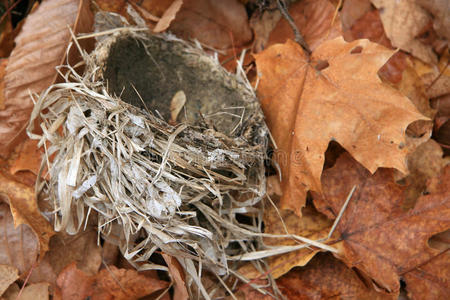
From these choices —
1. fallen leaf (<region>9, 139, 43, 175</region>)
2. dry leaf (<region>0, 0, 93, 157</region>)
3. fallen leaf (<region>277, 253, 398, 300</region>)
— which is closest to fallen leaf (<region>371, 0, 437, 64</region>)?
fallen leaf (<region>277, 253, 398, 300</region>)

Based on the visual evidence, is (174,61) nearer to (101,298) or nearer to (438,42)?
(101,298)

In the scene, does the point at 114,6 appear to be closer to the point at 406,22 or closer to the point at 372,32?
the point at 372,32

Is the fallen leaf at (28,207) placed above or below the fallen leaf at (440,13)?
below

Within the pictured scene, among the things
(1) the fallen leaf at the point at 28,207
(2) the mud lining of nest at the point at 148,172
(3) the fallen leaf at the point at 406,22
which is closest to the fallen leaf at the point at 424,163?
(3) the fallen leaf at the point at 406,22

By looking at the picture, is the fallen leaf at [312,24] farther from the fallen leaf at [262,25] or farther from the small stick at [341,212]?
the small stick at [341,212]

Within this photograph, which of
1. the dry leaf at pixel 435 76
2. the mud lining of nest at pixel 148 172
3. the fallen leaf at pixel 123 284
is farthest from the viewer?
the dry leaf at pixel 435 76

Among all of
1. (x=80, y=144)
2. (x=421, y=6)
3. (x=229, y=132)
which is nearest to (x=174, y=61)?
(x=229, y=132)

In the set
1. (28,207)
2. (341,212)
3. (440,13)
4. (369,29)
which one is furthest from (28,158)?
(440,13)
